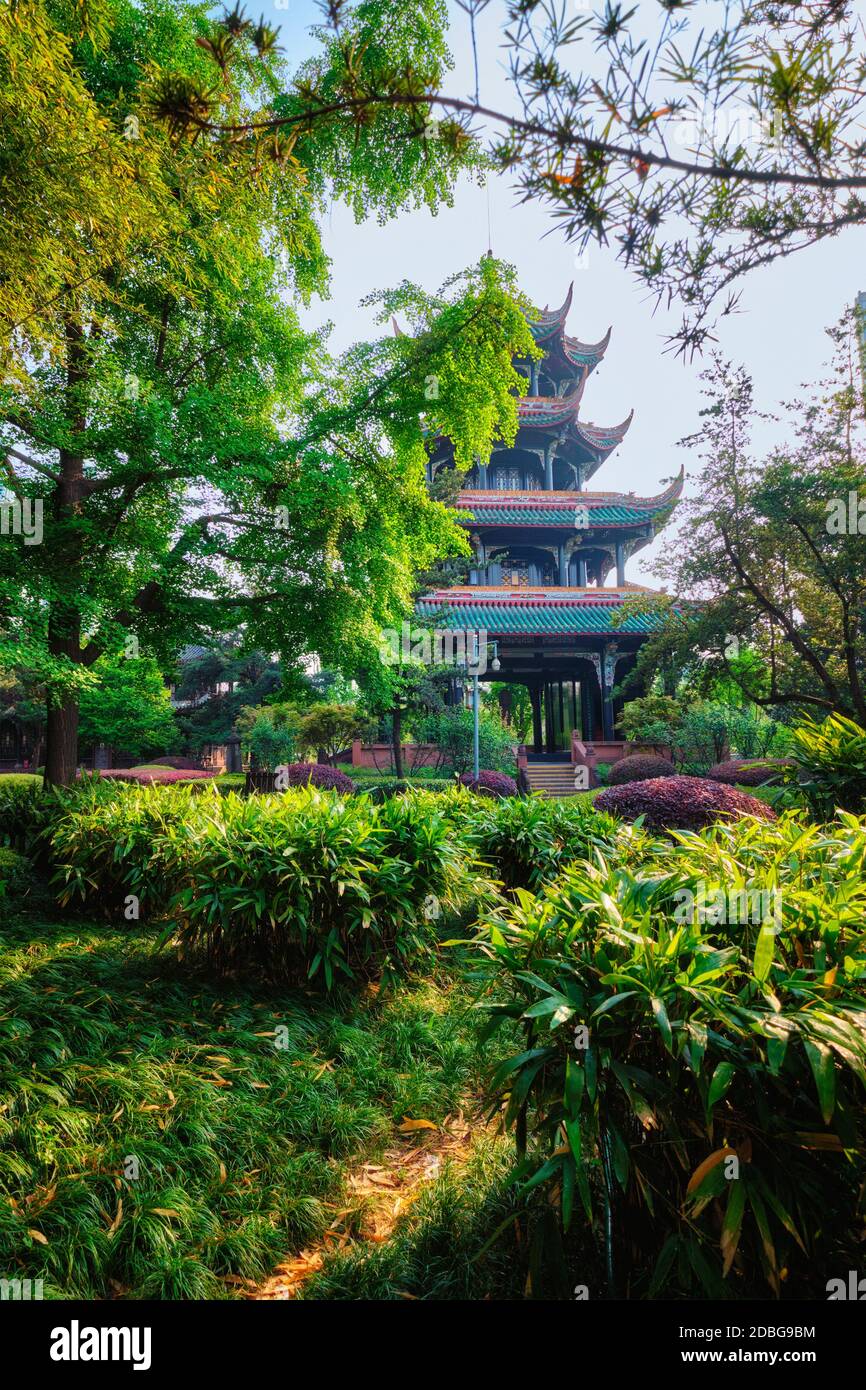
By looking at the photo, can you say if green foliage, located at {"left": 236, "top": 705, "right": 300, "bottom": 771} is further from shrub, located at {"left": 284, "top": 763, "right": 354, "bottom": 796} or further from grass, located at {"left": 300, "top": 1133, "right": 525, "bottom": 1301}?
→ grass, located at {"left": 300, "top": 1133, "right": 525, "bottom": 1301}

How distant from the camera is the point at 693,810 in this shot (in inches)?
312

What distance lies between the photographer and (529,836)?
5.73 metres

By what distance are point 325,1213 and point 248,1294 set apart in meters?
0.42

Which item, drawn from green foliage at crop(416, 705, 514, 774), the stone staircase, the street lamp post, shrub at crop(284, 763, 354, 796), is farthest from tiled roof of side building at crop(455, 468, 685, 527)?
shrub at crop(284, 763, 354, 796)

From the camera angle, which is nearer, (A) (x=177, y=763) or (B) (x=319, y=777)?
(B) (x=319, y=777)

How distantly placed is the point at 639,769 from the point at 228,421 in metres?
12.1

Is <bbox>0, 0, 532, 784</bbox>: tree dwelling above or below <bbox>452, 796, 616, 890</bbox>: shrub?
above

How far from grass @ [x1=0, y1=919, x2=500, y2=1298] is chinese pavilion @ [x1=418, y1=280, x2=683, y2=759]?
14745 mm

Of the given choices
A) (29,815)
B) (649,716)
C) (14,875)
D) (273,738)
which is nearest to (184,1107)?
(14,875)

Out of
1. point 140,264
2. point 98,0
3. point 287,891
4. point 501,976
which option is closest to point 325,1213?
point 501,976

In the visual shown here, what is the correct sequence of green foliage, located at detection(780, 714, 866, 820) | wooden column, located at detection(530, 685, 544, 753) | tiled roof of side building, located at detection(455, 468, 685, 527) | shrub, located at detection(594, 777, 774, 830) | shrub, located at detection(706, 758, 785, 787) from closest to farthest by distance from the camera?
green foliage, located at detection(780, 714, 866, 820), shrub, located at detection(594, 777, 774, 830), shrub, located at detection(706, 758, 785, 787), tiled roof of side building, located at detection(455, 468, 685, 527), wooden column, located at detection(530, 685, 544, 753)

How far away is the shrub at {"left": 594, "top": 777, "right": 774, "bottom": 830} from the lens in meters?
7.80

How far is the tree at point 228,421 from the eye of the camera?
682 centimetres

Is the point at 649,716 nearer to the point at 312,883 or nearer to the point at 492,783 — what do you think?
the point at 492,783
